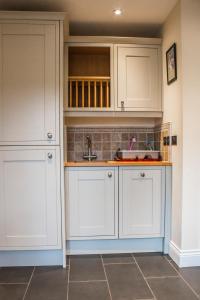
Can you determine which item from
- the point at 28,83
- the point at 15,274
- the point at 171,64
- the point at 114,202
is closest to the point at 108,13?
the point at 171,64

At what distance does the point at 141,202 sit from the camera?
2.39 metres

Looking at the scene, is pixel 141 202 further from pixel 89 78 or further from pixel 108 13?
pixel 108 13

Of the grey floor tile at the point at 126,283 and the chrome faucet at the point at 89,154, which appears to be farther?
the chrome faucet at the point at 89,154

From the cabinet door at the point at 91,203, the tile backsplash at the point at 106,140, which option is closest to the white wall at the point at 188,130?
the cabinet door at the point at 91,203

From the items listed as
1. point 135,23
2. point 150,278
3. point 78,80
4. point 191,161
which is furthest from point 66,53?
point 150,278

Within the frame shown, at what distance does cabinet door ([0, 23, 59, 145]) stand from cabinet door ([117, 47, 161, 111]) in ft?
2.47

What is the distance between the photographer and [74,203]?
2348 millimetres

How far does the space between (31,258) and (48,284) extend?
38cm

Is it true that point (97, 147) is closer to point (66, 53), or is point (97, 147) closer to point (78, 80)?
point (78, 80)

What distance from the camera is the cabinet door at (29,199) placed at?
7.01 ft

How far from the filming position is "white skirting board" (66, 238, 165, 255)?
2410 mm

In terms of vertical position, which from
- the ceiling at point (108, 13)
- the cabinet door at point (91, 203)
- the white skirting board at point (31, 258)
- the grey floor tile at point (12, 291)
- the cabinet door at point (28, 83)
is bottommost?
the grey floor tile at point (12, 291)

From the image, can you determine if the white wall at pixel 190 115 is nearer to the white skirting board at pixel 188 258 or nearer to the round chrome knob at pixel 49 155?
the white skirting board at pixel 188 258

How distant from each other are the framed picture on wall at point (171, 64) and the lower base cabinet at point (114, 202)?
837 mm
